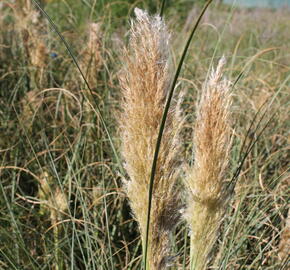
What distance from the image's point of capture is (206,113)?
3.76ft

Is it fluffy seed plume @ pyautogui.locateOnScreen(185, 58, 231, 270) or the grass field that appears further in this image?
the grass field

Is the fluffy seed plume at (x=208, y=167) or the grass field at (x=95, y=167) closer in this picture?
the fluffy seed plume at (x=208, y=167)

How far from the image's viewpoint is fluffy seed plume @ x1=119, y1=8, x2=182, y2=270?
107 cm

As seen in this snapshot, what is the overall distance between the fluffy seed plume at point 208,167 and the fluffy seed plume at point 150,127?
0.06 meters

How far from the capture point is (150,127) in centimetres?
110

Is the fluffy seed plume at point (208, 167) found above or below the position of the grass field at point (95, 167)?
above

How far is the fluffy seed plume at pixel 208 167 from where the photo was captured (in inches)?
45.1

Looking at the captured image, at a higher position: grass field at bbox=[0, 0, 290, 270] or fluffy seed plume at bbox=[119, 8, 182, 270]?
fluffy seed plume at bbox=[119, 8, 182, 270]

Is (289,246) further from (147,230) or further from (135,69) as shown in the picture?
(135,69)

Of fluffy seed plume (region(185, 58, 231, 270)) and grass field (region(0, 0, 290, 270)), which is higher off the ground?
fluffy seed plume (region(185, 58, 231, 270))

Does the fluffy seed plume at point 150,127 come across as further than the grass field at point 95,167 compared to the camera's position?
No

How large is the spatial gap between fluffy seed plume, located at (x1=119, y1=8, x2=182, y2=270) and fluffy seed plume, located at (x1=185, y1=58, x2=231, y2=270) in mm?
58

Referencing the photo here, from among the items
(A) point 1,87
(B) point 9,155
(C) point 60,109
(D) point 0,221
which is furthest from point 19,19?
(D) point 0,221

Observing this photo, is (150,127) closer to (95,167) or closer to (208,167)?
(208,167)
